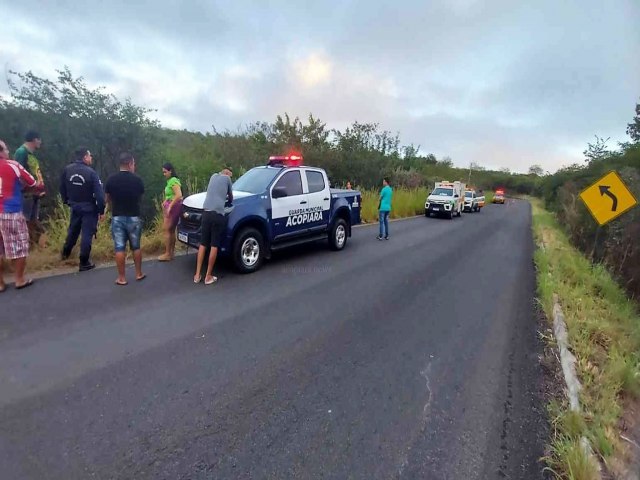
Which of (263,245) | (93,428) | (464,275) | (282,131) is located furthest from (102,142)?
(282,131)

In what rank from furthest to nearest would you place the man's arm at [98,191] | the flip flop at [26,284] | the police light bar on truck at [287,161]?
1. the police light bar on truck at [287,161]
2. the man's arm at [98,191]
3. the flip flop at [26,284]

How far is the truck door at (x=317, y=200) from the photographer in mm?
7504

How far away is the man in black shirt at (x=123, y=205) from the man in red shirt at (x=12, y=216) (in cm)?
105

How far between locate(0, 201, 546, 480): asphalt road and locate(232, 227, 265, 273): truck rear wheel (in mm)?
440

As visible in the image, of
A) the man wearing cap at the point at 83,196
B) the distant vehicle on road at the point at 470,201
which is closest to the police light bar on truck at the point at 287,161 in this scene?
the man wearing cap at the point at 83,196

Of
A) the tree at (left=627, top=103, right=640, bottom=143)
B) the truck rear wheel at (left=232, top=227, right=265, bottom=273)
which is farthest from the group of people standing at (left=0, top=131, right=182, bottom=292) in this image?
the tree at (left=627, top=103, right=640, bottom=143)

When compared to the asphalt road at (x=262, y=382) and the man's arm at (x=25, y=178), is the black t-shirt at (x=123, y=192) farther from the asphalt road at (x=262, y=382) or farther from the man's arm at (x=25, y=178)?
the asphalt road at (x=262, y=382)

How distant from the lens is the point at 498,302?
5.54m

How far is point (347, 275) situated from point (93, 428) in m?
4.69

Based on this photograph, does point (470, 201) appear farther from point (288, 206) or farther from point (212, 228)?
point (212, 228)

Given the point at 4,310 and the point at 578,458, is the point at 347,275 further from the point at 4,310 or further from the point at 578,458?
the point at 4,310

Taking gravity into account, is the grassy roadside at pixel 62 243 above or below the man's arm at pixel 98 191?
below

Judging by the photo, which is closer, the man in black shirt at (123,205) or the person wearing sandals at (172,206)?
the man in black shirt at (123,205)

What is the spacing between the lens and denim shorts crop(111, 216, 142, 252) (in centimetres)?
517
